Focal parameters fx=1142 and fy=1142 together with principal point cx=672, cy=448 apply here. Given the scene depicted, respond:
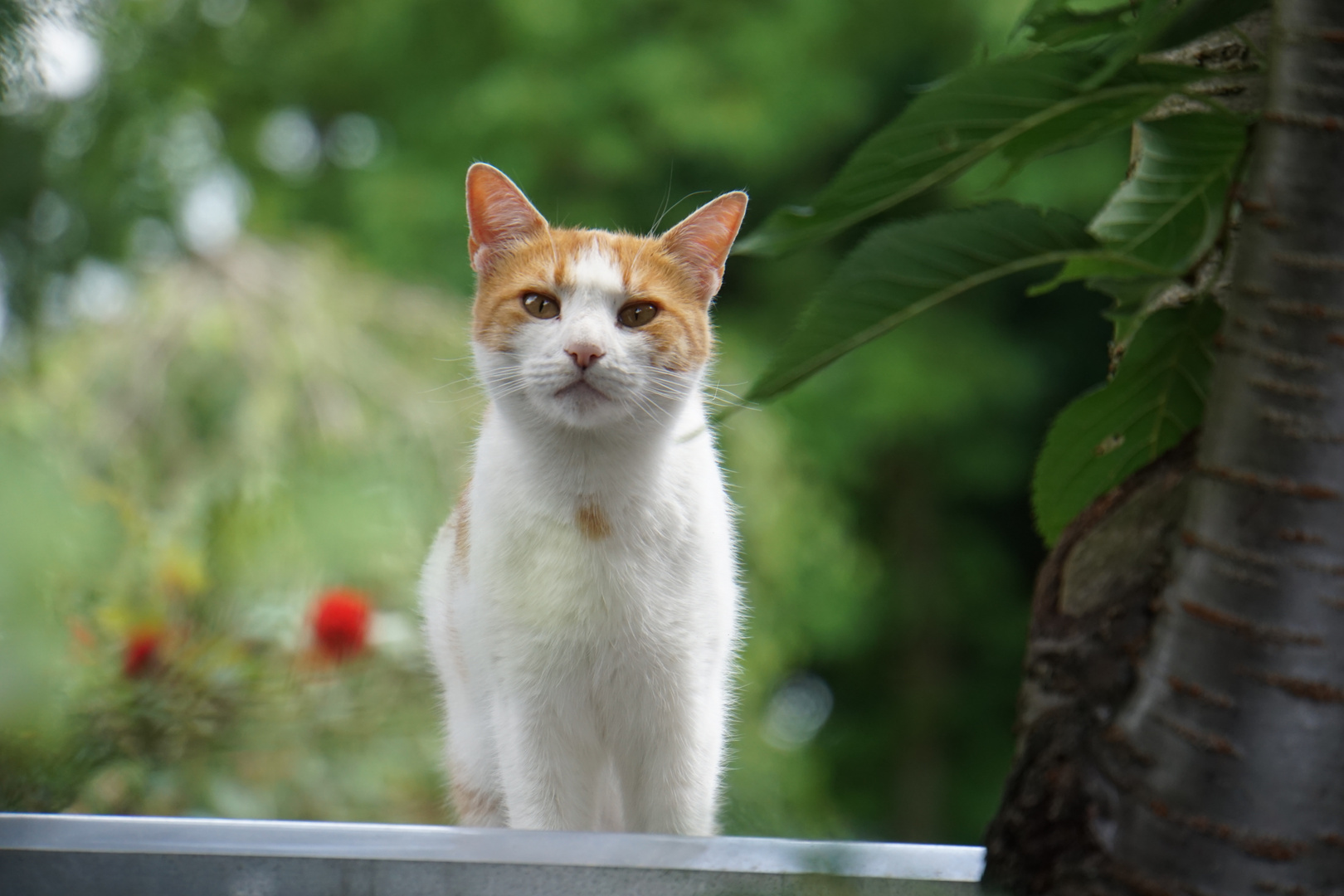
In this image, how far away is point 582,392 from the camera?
72 centimetres

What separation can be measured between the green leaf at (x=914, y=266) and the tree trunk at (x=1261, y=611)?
0.06 meters

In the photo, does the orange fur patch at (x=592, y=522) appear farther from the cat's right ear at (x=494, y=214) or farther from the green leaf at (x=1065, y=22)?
the green leaf at (x=1065, y=22)

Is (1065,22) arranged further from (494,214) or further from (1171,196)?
(494,214)

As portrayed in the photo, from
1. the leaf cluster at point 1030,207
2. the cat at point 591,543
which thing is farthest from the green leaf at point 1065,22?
the cat at point 591,543

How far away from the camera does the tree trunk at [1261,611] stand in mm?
337

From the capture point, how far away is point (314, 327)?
1782 mm

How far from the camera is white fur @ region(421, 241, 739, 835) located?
68 centimetres

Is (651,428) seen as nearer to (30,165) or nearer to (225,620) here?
(225,620)

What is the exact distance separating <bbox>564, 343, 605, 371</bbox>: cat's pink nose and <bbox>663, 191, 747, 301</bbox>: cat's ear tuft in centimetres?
10

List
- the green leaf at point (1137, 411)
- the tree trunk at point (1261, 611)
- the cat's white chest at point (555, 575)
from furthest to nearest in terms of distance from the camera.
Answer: the cat's white chest at point (555, 575) < the green leaf at point (1137, 411) < the tree trunk at point (1261, 611)

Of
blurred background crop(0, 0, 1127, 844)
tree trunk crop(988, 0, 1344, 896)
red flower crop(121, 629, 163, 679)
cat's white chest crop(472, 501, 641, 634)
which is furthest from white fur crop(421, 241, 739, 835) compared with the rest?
red flower crop(121, 629, 163, 679)

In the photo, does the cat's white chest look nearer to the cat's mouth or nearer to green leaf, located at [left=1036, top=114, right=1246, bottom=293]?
the cat's mouth

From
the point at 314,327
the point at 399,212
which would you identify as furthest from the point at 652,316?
the point at 399,212

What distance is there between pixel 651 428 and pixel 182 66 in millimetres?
2234
